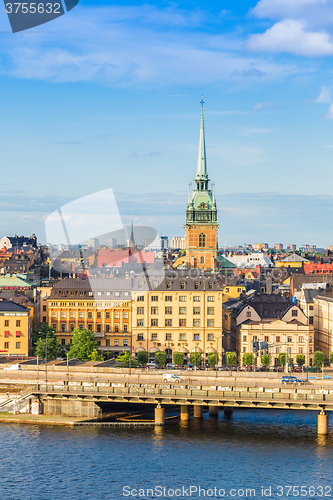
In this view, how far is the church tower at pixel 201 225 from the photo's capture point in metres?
143

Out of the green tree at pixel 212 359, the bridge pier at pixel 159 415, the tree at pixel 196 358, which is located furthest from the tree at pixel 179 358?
the bridge pier at pixel 159 415

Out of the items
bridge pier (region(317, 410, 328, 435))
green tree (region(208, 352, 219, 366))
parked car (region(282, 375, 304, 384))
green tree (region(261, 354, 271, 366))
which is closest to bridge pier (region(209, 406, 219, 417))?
parked car (region(282, 375, 304, 384))

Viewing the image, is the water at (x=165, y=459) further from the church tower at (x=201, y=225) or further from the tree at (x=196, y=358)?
the church tower at (x=201, y=225)

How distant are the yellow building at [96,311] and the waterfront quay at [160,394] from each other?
24.5 metres

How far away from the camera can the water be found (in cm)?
5456

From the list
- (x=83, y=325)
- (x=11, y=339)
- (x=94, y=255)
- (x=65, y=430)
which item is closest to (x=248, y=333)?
(x=83, y=325)

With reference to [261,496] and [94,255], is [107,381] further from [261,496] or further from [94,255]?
[94,255]

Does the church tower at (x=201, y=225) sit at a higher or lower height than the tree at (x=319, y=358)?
higher

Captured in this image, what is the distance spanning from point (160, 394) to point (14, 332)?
32758mm

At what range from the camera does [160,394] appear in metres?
71.5

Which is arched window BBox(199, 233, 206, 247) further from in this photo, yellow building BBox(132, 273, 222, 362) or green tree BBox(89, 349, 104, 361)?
green tree BBox(89, 349, 104, 361)

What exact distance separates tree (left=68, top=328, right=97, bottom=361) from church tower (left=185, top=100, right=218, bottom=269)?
48.9m

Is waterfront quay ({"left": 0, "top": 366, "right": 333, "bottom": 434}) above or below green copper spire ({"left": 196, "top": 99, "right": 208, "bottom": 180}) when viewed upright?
below

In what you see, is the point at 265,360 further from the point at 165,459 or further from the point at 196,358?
the point at 165,459
